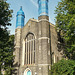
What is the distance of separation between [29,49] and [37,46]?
88.7 inches

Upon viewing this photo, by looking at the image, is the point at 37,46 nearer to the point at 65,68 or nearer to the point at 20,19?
the point at 65,68

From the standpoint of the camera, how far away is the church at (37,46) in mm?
18955

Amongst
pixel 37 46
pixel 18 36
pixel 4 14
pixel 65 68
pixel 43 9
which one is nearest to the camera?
pixel 4 14

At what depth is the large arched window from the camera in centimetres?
2088

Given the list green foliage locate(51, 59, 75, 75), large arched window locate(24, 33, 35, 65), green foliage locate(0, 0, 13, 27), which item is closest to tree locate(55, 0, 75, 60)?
green foliage locate(51, 59, 75, 75)

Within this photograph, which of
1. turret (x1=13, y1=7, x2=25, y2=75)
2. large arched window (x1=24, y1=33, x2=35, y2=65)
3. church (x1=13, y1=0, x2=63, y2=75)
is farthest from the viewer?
turret (x1=13, y1=7, x2=25, y2=75)

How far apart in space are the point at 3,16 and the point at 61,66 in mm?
10494

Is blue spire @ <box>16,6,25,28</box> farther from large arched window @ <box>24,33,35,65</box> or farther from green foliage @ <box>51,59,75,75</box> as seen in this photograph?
green foliage @ <box>51,59,75,75</box>

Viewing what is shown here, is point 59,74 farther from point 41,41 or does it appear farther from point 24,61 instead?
point 24,61

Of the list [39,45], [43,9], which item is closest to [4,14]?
[39,45]

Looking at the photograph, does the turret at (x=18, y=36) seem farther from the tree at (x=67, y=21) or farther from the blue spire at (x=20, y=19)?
the tree at (x=67, y=21)

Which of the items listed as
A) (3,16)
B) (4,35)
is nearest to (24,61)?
(4,35)

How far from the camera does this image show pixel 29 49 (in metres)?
21.8

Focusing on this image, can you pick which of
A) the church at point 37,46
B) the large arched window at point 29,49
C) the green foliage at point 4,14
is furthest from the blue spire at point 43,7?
the green foliage at point 4,14
